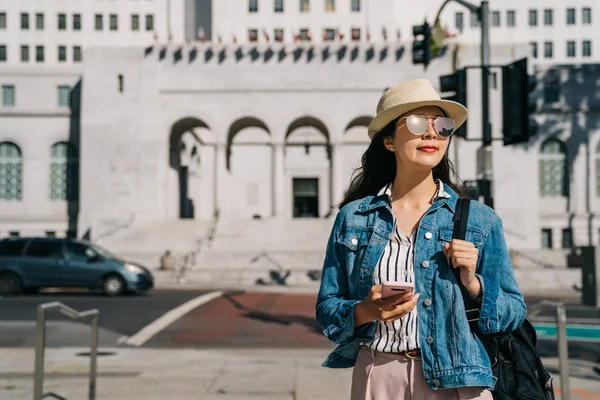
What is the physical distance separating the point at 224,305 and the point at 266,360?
9582mm

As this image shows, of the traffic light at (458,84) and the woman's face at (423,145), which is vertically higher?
the traffic light at (458,84)

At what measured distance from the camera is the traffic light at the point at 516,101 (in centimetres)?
1098

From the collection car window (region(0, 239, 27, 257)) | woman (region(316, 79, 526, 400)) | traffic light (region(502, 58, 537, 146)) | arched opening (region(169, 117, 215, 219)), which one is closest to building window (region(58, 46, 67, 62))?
arched opening (region(169, 117, 215, 219))

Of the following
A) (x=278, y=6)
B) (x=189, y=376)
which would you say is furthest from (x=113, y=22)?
(x=189, y=376)

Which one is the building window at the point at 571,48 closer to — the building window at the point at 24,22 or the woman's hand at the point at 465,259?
the building window at the point at 24,22

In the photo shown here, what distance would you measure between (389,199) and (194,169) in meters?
57.6

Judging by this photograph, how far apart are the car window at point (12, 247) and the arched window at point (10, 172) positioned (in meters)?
33.6

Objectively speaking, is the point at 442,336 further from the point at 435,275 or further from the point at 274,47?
the point at 274,47

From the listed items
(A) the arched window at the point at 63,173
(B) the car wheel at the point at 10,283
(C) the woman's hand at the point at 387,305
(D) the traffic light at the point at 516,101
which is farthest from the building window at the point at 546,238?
(C) the woman's hand at the point at 387,305

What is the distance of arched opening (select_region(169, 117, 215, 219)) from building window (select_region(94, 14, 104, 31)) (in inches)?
806

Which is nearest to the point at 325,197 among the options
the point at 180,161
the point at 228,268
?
the point at 180,161

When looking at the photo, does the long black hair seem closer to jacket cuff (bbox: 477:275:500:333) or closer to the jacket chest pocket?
the jacket chest pocket

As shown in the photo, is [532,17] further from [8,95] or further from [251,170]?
[8,95]

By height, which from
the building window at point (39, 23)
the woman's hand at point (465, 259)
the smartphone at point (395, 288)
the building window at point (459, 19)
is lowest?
the smartphone at point (395, 288)
